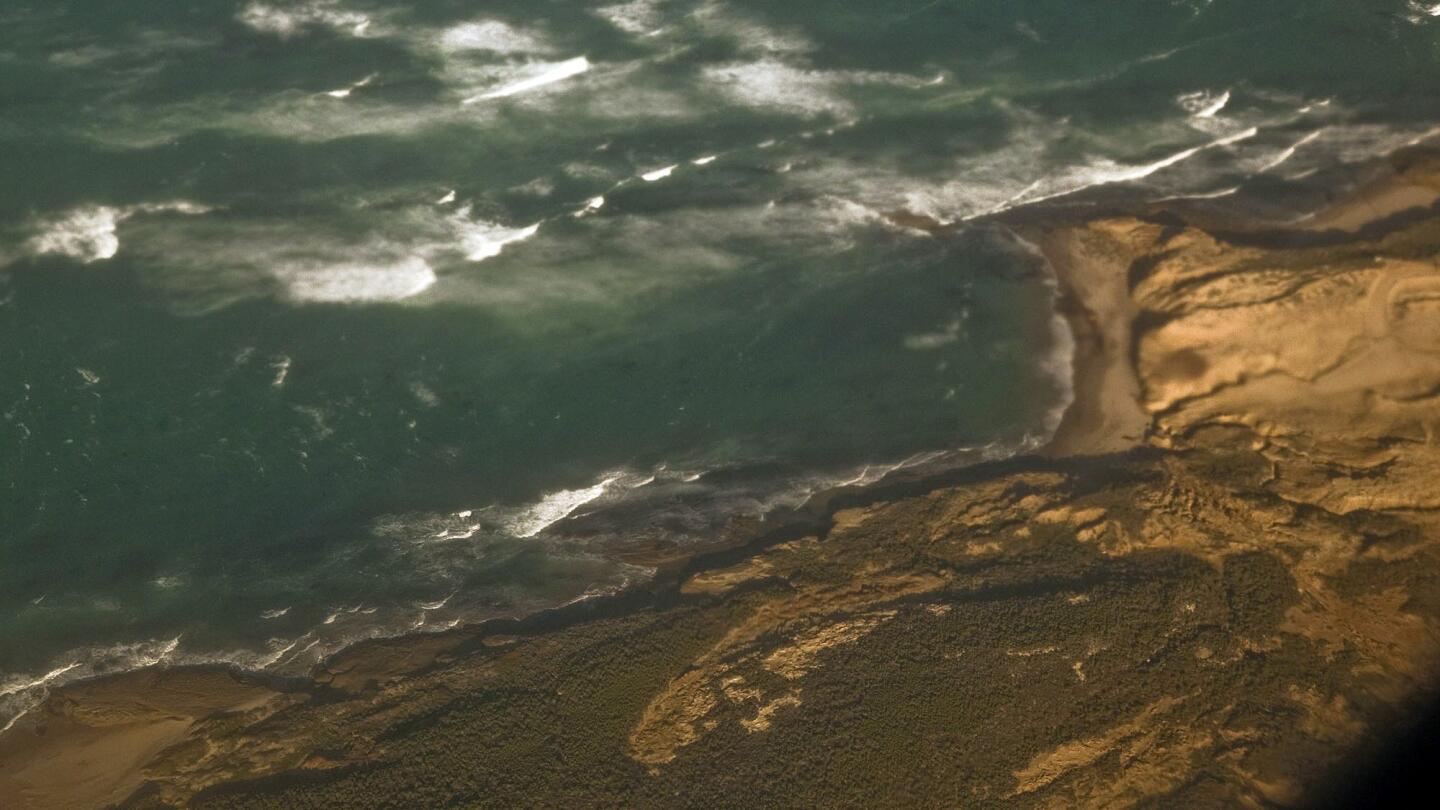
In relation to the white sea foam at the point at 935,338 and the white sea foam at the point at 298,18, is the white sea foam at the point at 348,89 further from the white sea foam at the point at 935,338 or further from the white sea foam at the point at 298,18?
the white sea foam at the point at 935,338

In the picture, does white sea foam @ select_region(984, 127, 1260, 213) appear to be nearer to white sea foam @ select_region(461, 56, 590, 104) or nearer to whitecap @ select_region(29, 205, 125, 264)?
white sea foam @ select_region(461, 56, 590, 104)

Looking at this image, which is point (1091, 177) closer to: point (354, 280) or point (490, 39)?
point (490, 39)

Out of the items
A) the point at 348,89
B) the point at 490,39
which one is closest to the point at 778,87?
the point at 490,39

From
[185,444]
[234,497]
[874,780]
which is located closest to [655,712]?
[874,780]

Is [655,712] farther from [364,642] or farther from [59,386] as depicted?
[59,386]

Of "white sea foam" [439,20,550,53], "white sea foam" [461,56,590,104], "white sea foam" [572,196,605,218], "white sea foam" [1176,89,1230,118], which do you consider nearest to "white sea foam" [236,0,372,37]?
"white sea foam" [439,20,550,53]
